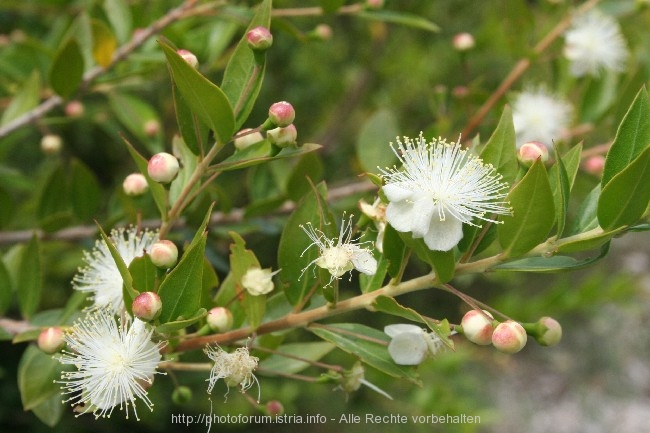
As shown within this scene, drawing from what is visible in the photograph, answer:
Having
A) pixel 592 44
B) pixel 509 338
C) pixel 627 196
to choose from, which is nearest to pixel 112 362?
pixel 509 338

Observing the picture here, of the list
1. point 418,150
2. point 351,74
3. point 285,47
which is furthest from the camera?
point 351,74

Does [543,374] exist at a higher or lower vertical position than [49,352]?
higher

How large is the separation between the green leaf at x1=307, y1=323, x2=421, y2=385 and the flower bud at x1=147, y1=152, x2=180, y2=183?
25 centimetres

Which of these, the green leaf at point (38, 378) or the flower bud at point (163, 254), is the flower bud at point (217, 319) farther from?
the green leaf at point (38, 378)

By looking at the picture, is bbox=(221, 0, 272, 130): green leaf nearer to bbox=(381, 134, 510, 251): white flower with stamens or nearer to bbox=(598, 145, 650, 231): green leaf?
bbox=(381, 134, 510, 251): white flower with stamens

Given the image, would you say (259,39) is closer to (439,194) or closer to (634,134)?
(439,194)

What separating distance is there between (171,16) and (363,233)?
0.71m

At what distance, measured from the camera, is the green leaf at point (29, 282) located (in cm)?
105

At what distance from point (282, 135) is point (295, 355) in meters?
0.37

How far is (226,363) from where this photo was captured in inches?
29.0

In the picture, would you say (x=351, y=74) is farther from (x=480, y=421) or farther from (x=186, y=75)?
(x=186, y=75)

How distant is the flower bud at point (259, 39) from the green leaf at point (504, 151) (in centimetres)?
28

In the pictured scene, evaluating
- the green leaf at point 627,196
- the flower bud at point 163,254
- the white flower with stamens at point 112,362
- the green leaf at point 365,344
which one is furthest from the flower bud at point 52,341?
the green leaf at point 627,196

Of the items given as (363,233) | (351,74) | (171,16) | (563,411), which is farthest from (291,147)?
(563,411)
